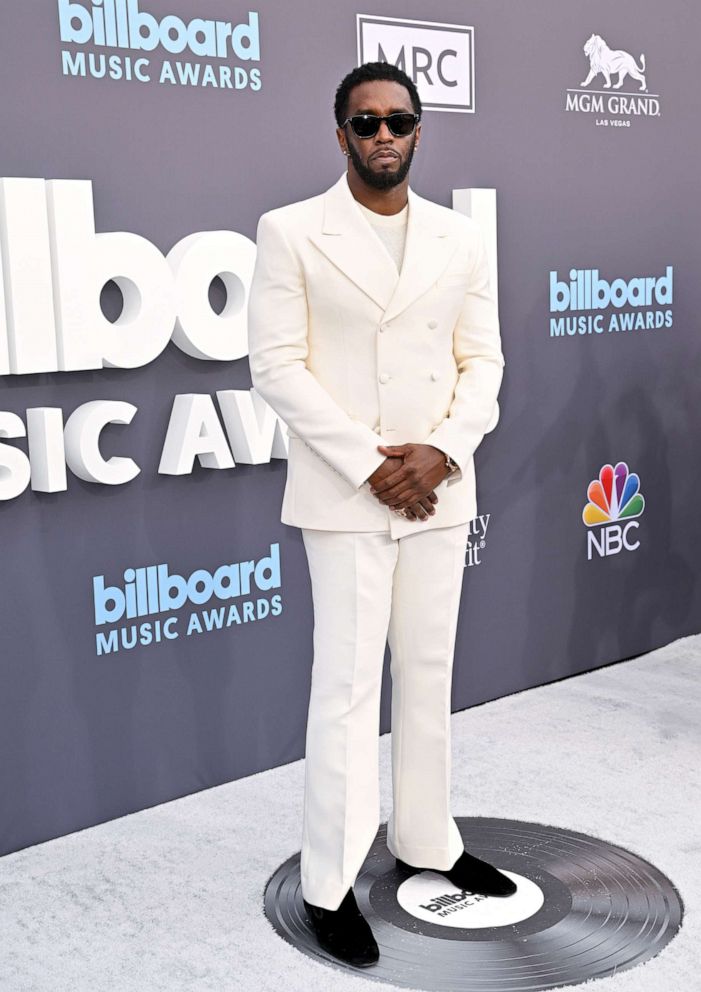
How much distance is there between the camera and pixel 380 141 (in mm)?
2373

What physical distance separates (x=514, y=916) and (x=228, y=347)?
1.53 meters

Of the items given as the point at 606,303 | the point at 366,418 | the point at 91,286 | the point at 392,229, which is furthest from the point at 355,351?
the point at 606,303

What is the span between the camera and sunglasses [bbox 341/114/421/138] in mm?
2363

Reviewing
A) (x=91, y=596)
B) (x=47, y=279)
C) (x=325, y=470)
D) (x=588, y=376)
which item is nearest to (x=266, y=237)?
(x=325, y=470)

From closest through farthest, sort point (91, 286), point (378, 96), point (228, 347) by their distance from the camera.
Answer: point (378, 96) < point (91, 286) < point (228, 347)

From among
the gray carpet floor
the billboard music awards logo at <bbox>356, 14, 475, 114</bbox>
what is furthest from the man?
the billboard music awards logo at <bbox>356, 14, 475, 114</bbox>

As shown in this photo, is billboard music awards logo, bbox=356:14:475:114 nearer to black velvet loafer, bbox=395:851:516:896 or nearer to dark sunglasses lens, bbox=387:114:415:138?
dark sunglasses lens, bbox=387:114:415:138

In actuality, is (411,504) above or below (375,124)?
below

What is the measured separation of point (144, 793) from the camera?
3.28 meters

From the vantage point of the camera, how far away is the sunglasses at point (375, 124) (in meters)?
2.36

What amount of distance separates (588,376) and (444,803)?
6.48 feet

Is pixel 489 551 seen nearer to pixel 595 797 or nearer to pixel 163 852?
pixel 595 797

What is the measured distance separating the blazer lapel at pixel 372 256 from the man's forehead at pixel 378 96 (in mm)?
160

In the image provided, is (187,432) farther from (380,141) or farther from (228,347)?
(380,141)
